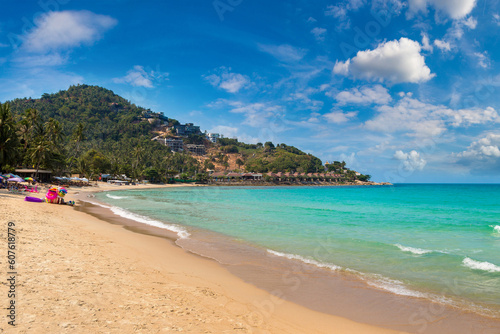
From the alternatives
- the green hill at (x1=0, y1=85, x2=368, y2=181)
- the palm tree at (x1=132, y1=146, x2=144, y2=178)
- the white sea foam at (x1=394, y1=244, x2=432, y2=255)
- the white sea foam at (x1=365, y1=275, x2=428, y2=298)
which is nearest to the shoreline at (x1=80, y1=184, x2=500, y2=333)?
the white sea foam at (x1=365, y1=275, x2=428, y2=298)

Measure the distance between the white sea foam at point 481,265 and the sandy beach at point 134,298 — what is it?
266 inches

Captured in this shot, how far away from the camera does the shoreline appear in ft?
18.6

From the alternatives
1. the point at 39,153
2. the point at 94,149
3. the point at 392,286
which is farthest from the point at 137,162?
the point at 392,286

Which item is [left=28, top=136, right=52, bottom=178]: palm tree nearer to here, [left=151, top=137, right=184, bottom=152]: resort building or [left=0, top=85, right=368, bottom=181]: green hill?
[left=0, top=85, right=368, bottom=181]: green hill

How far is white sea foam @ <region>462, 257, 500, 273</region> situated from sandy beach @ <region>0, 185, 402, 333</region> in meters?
Answer: 6.77

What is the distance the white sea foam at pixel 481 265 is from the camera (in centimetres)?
922

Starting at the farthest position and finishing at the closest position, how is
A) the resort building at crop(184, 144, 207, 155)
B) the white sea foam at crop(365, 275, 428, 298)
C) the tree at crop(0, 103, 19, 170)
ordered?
the resort building at crop(184, 144, 207, 155) < the tree at crop(0, 103, 19, 170) < the white sea foam at crop(365, 275, 428, 298)

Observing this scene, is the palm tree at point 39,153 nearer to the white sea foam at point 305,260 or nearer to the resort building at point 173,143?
the white sea foam at point 305,260

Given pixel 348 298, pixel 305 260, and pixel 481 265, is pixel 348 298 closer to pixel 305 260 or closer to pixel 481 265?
pixel 305 260

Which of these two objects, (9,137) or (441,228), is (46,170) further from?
(441,228)

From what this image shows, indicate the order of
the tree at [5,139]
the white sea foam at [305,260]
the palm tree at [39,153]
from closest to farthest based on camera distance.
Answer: the white sea foam at [305,260] < the tree at [5,139] < the palm tree at [39,153]

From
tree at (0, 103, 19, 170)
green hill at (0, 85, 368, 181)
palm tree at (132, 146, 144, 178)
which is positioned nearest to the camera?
tree at (0, 103, 19, 170)

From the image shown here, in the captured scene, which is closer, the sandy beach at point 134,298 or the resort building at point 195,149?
the sandy beach at point 134,298

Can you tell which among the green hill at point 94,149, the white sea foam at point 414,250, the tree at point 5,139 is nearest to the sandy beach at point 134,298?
the white sea foam at point 414,250
